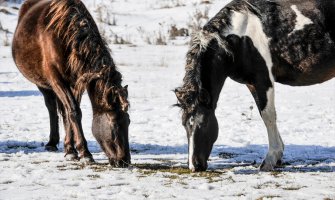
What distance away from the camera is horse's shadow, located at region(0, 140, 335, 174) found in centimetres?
590

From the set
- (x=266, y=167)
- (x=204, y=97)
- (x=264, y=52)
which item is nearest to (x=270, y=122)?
(x=266, y=167)

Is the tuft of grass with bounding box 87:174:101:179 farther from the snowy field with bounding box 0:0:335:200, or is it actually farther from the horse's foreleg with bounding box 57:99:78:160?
the horse's foreleg with bounding box 57:99:78:160

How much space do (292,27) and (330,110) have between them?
4.63m

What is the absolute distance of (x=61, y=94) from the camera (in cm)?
626

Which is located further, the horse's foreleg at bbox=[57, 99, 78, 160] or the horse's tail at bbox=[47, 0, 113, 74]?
the horse's foreleg at bbox=[57, 99, 78, 160]

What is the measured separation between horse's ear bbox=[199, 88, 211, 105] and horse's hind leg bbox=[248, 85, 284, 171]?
1.85ft

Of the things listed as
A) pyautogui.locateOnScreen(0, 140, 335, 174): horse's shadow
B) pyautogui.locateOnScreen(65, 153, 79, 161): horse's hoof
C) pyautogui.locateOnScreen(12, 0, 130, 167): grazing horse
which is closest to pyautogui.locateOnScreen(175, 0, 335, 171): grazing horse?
pyautogui.locateOnScreen(0, 140, 335, 174): horse's shadow

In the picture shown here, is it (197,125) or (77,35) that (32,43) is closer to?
(77,35)

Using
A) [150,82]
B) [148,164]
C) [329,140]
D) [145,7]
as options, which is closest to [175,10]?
[145,7]

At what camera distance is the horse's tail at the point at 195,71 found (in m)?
5.48

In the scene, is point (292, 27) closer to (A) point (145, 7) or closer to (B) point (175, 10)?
(B) point (175, 10)

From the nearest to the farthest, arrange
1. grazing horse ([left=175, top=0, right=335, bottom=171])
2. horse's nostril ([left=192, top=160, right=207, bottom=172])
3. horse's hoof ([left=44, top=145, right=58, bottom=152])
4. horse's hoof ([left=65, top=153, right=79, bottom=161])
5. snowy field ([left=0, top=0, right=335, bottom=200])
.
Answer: snowy field ([left=0, top=0, right=335, bottom=200]) → horse's nostril ([left=192, top=160, right=207, bottom=172]) → grazing horse ([left=175, top=0, right=335, bottom=171]) → horse's hoof ([left=65, top=153, right=79, bottom=161]) → horse's hoof ([left=44, top=145, right=58, bottom=152])

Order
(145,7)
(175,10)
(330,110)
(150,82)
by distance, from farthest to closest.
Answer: (145,7), (175,10), (150,82), (330,110)

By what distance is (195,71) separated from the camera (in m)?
5.58
